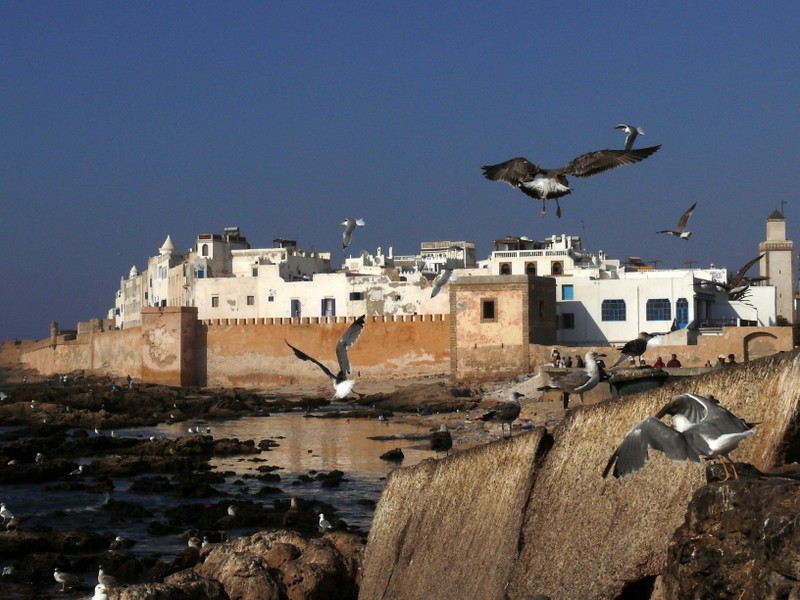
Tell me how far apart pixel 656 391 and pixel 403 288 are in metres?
→ 43.5

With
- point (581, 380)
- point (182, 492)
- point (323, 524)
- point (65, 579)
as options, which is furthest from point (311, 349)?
point (581, 380)

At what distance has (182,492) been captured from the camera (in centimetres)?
1917

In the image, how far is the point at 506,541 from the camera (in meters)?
7.49

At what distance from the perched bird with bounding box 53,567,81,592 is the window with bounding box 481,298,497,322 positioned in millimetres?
27398

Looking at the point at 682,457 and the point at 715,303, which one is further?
the point at 715,303

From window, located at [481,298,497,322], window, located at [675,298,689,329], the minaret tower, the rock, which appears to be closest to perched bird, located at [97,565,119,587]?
the rock

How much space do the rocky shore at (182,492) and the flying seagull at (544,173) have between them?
3480mm

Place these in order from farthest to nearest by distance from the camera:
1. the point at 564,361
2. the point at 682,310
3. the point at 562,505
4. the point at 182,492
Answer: the point at 682,310, the point at 564,361, the point at 182,492, the point at 562,505

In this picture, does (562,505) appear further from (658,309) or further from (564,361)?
(658,309)

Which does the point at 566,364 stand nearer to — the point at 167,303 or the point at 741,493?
the point at 741,493

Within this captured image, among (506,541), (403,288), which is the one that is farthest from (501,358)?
(506,541)

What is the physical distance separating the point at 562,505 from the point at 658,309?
34228 mm

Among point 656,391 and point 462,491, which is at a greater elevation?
point 656,391

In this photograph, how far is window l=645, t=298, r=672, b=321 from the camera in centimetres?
4031
